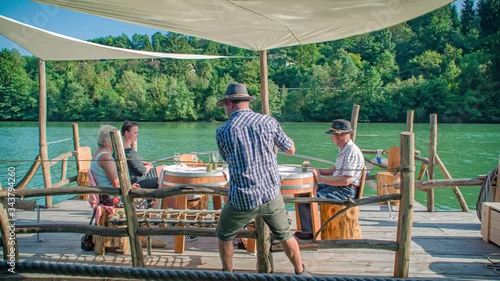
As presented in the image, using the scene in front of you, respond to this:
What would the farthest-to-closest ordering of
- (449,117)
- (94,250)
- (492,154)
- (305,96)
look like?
(305,96) → (449,117) → (492,154) → (94,250)

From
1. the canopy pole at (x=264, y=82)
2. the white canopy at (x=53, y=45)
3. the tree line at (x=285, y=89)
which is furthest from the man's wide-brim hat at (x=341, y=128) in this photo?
A: the tree line at (x=285, y=89)

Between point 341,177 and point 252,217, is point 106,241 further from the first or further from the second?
point 341,177

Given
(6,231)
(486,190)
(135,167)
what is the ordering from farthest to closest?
1. (486,190)
2. (135,167)
3. (6,231)

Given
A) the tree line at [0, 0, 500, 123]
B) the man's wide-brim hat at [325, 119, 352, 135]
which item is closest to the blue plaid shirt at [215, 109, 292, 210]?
the man's wide-brim hat at [325, 119, 352, 135]

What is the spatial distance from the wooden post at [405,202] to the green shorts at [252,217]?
2.68ft

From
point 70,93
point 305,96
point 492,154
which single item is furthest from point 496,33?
point 70,93

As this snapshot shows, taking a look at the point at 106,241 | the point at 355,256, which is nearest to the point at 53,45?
the point at 106,241

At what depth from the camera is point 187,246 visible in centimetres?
372

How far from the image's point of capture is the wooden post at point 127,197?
2.82 metres

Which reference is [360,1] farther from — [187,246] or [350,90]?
[350,90]

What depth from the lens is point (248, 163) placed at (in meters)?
2.40

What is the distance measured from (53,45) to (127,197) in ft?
10.6

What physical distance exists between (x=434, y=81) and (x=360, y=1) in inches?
1826

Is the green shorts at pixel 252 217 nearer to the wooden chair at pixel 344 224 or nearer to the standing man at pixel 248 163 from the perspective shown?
the standing man at pixel 248 163
